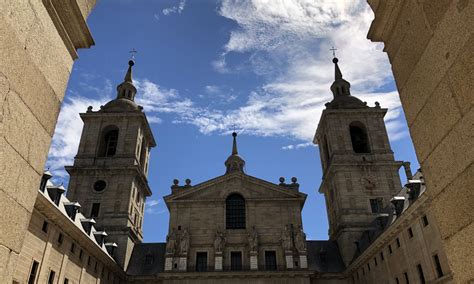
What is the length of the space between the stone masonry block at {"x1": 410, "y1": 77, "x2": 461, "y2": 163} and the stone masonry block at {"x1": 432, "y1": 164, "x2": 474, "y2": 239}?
2.07 ft

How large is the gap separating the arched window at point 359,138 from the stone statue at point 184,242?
21494 mm

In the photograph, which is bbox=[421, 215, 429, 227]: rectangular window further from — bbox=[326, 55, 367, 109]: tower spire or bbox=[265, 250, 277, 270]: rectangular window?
bbox=[326, 55, 367, 109]: tower spire

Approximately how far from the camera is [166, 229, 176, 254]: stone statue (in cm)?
3353

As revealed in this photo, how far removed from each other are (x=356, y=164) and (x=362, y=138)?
5.30m

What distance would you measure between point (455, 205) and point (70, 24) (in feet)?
19.3

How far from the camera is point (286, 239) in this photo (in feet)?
111

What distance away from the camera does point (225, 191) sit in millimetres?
37375

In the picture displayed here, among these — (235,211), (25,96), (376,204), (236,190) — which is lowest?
(25,96)

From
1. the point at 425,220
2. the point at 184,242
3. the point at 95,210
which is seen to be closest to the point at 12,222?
the point at 425,220

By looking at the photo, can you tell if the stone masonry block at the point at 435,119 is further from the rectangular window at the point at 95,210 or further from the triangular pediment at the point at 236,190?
the rectangular window at the point at 95,210

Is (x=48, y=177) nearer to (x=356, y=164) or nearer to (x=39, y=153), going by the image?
(x=39, y=153)

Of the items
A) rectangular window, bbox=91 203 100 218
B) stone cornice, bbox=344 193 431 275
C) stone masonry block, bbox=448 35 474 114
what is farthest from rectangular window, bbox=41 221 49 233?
stone masonry block, bbox=448 35 474 114

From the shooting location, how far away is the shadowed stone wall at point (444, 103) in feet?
13.7

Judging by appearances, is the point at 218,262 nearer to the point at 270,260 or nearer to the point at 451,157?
the point at 270,260
